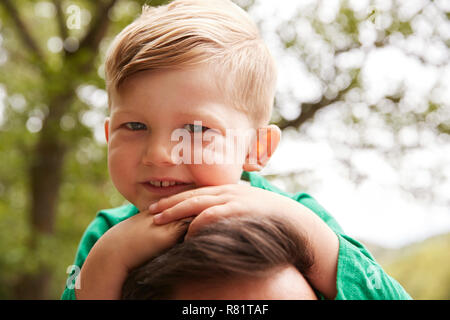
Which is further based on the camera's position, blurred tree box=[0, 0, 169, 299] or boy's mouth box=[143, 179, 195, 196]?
blurred tree box=[0, 0, 169, 299]

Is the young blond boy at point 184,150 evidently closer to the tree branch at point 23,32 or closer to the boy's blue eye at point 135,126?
the boy's blue eye at point 135,126

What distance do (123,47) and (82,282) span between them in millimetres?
419

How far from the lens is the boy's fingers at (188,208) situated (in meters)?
0.66

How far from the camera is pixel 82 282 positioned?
2.26ft

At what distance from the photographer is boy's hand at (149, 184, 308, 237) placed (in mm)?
627

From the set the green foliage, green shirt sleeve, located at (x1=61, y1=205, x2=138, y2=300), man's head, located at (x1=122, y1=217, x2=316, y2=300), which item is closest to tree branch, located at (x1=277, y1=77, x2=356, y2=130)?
the green foliage

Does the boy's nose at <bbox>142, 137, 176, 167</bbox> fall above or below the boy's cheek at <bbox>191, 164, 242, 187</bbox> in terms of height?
above

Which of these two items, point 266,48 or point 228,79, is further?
point 266,48

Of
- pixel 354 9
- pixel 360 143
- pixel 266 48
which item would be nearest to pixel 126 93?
pixel 266 48

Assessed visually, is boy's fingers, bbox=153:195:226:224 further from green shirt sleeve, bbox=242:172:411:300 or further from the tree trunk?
the tree trunk

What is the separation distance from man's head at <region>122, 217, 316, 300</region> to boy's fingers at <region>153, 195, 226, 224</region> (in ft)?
0.19

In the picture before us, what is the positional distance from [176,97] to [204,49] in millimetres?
114

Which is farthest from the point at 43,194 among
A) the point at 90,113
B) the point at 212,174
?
the point at 212,174
